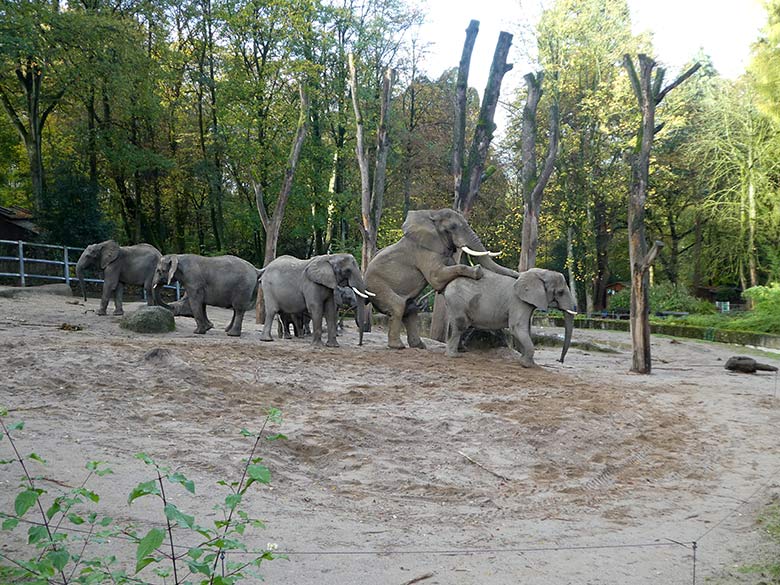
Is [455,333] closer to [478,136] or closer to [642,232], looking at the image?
[642,232]

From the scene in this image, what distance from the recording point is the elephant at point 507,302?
1298cm

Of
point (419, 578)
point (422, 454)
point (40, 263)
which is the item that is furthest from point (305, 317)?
point (419, 578)

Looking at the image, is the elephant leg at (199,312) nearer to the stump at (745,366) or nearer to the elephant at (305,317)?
the elephant at (305,317)

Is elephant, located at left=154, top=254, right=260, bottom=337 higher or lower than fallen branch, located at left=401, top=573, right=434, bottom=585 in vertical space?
higher

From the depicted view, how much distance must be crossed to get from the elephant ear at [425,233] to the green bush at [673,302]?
1871cm

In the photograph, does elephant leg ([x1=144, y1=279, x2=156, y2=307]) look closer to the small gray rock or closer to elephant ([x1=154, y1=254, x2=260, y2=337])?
elephant ([x1=154, y1=254, x2=260, y2=337])

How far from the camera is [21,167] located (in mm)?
37562

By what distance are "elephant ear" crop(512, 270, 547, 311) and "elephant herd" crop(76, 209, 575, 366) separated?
0.02 meters

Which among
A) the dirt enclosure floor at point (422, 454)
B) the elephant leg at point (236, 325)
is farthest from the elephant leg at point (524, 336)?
the elephant leg at point (236, 325)

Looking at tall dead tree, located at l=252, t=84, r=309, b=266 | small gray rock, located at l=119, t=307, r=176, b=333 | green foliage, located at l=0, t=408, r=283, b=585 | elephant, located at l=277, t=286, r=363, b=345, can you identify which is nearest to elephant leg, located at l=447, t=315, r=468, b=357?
elephant, located at l=277, t=286, r=363, b=345

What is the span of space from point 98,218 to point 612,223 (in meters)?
23.0

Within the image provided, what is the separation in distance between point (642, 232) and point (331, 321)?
232 inches

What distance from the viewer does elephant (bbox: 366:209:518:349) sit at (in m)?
14.6

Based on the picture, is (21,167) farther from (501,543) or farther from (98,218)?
(501,543)
